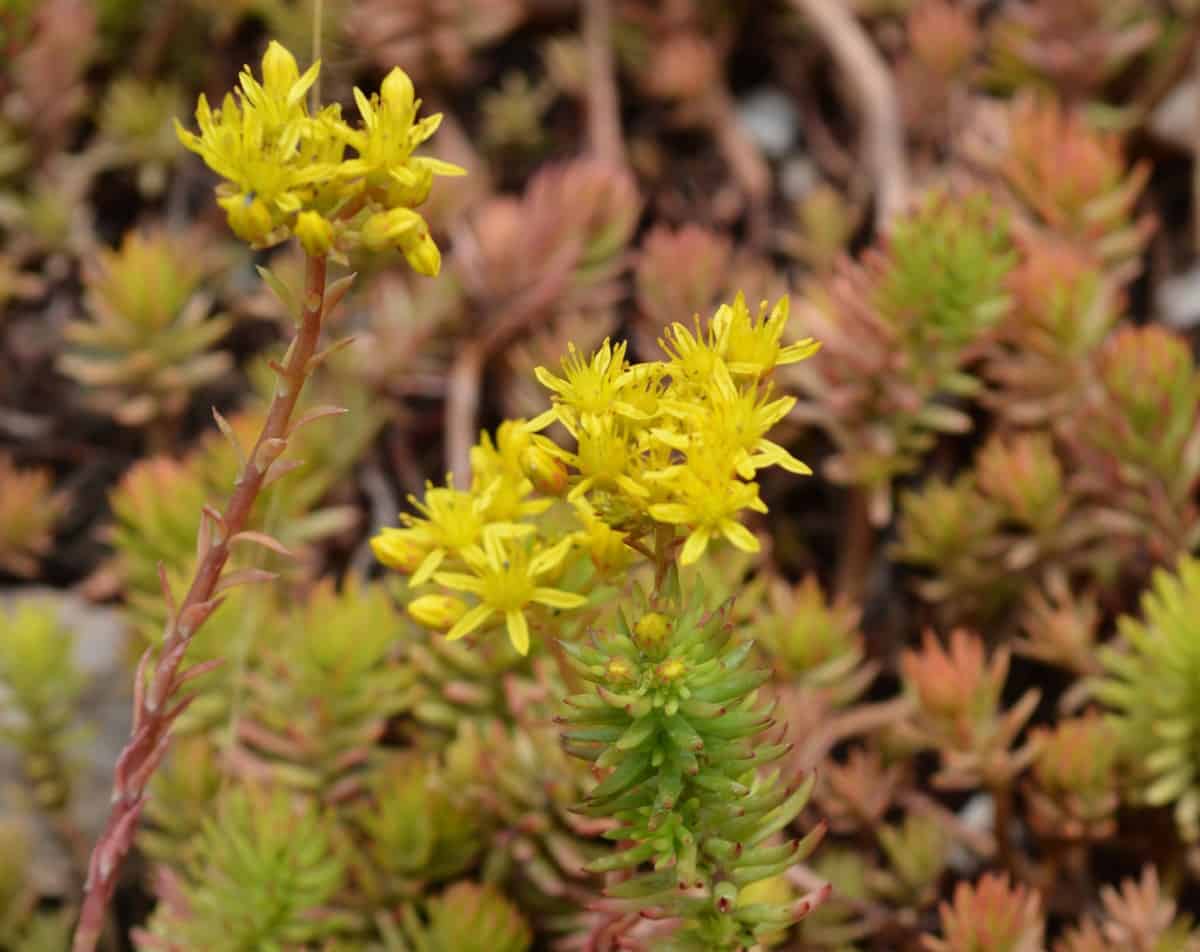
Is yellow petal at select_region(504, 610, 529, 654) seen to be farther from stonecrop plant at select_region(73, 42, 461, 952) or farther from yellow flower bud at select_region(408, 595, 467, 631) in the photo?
stonecrop plant at select_region(73, 42, 461, 952)

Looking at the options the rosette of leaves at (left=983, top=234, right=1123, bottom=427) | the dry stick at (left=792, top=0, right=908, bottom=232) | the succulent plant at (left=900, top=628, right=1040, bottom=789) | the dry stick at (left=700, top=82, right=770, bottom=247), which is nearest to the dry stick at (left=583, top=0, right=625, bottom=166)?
the dry stick at (left=700, top=82, right=770, bottom=247)

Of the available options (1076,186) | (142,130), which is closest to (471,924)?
(1076,186)

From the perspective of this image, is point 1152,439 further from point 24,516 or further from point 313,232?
point 24,516

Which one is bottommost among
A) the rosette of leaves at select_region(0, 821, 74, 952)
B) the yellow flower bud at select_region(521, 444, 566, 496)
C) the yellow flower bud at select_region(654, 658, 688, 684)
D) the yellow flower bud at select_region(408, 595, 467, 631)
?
the rosette of leaves at select_region(0, 821, 74, 952)

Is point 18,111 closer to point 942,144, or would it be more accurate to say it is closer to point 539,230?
point 539,230

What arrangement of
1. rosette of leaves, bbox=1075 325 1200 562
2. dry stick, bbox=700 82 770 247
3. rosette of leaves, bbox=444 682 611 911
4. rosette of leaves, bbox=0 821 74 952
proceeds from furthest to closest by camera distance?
1. dry stick, bbox=700 82 770 247
2. rosette of leaves, bbox=1075 325 1200 562
3. rosette of leaves, bbox=0 821 74 952
4. rosette of leaves, bbox=444 682 611 911

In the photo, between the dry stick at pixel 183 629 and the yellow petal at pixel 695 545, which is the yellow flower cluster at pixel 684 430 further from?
the dry stick at pixel 183 629

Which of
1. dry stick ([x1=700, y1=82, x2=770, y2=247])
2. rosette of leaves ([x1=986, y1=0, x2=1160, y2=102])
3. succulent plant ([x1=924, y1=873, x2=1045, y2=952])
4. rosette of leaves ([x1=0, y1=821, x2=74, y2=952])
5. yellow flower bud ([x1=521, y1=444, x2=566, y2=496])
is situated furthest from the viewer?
dry stick ([x1=700, y1=82, x2=770, y2=247])

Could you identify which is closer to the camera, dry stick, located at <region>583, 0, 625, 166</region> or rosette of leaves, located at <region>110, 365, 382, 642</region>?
rosette of leaves, located at <region>110, 365, 382, 642</region>
